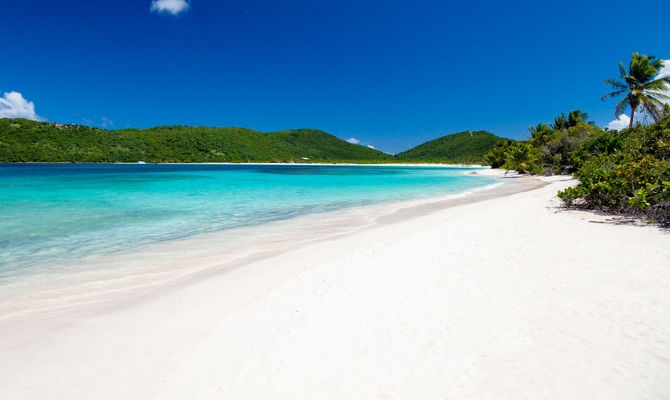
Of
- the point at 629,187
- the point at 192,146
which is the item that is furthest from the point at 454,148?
the point at 629,187

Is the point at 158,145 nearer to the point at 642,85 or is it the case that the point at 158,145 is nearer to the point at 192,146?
the point at 192,146

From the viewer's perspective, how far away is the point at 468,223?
7793mm

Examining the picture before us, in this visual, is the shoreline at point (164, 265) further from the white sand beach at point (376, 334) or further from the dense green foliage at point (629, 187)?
the dense green foliage at point (629, 187)

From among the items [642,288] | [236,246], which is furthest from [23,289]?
[642,288]

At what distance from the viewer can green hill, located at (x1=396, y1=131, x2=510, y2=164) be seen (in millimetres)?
110206

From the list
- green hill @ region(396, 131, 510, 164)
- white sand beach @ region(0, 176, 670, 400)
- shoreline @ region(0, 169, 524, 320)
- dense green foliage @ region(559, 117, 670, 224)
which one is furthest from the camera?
green hill @ region(396, 131, 510, 164)

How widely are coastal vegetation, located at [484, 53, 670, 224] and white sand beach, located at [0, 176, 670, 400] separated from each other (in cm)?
327

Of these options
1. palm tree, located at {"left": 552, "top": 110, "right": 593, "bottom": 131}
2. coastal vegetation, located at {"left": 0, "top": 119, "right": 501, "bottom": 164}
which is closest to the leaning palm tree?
palm tree, located at {"left": 552, "top": 110, "right": 593, "bottom": 131}

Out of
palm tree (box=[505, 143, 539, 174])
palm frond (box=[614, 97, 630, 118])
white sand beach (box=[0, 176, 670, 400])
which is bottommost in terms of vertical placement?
white sand beach (box=[0, 176, 670, 400])

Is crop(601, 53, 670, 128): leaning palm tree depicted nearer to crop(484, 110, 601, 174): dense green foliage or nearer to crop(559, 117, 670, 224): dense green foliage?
crop(484, 110, 601, 174): dense green foliage

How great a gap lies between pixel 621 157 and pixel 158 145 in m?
133

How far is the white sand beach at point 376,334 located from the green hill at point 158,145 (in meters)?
121

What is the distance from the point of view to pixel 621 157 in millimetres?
9922

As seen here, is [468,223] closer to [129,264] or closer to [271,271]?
[271,271]
